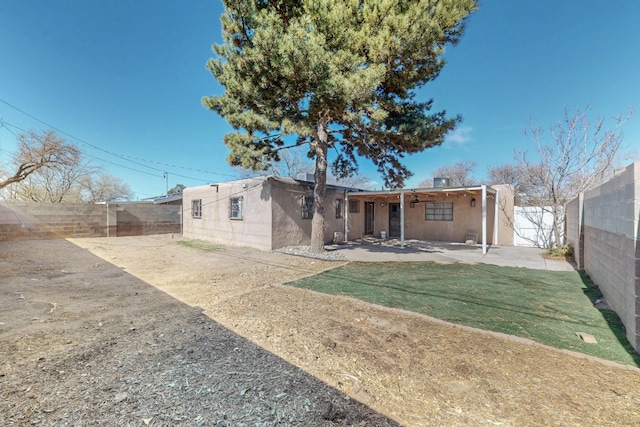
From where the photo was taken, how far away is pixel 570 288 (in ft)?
16.9

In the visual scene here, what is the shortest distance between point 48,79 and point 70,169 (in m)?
10.8

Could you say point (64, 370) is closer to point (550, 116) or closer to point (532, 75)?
point (550, 116)

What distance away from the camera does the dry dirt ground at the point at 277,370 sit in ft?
5.91

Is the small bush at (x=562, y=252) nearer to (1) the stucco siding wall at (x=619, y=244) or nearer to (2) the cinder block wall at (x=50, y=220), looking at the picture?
(1) the stucco siding wall at (x=619, y=244)

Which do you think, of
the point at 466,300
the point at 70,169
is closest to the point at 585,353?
the point at 466,300

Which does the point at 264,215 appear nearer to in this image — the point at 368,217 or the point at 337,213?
the point at 337,213

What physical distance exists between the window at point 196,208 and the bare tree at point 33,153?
11263mm

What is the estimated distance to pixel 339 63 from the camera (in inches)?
227

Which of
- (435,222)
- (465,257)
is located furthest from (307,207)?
(435,222)

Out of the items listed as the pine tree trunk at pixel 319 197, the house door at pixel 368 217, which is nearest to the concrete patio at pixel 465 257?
the pine tree trunk at pixel 319 197

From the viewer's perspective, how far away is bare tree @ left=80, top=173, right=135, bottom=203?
2523cm

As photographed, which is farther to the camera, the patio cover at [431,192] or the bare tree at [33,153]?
the bare tree at [33,153]

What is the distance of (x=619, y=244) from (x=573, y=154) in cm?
784

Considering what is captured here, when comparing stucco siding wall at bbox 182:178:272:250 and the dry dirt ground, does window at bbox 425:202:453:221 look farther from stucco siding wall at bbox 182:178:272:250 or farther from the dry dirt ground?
the dry dirt ground
